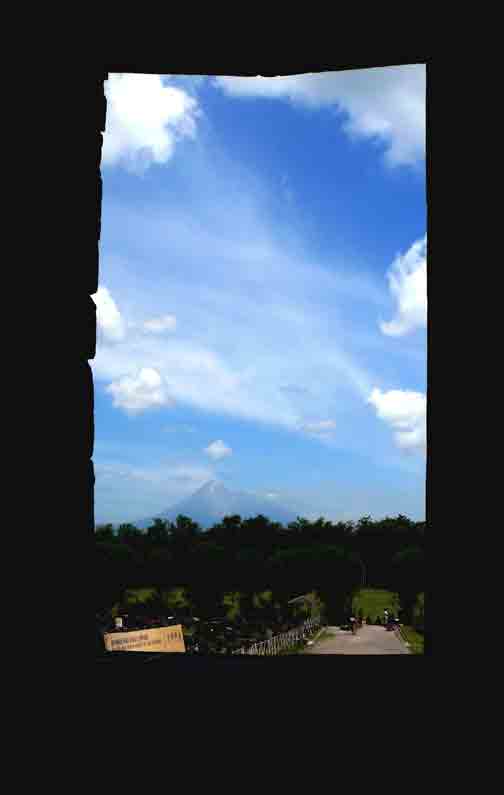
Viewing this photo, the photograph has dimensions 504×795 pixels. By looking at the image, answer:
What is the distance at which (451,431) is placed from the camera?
6.21ft

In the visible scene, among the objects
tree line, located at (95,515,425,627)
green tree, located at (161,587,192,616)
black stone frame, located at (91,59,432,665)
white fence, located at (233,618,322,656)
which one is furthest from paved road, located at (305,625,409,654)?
black stone frame, located at (91,59,432,665)

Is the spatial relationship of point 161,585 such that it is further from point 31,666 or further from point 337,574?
point 31,666

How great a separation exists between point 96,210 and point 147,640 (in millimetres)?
1697

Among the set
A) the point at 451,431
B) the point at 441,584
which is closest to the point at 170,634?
the point at 441,584

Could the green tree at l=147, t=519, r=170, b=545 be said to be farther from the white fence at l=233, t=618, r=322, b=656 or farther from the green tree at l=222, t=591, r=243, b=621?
the white fence at l=233, t=618, r=322, b=656

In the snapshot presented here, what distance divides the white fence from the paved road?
0.60 m

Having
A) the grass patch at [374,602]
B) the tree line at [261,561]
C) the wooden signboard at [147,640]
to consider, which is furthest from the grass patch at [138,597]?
the wooden signboard at [147,640]

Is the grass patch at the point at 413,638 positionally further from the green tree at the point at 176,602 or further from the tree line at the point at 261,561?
the green tree at the point at 176,602

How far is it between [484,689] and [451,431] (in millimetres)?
668

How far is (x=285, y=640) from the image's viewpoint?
1959cm

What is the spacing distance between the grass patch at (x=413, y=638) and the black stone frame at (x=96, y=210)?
1828 centimetres

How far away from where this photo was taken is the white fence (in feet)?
54.7

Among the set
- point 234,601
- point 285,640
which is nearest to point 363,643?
point 285,640

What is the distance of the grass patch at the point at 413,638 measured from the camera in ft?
64.9
